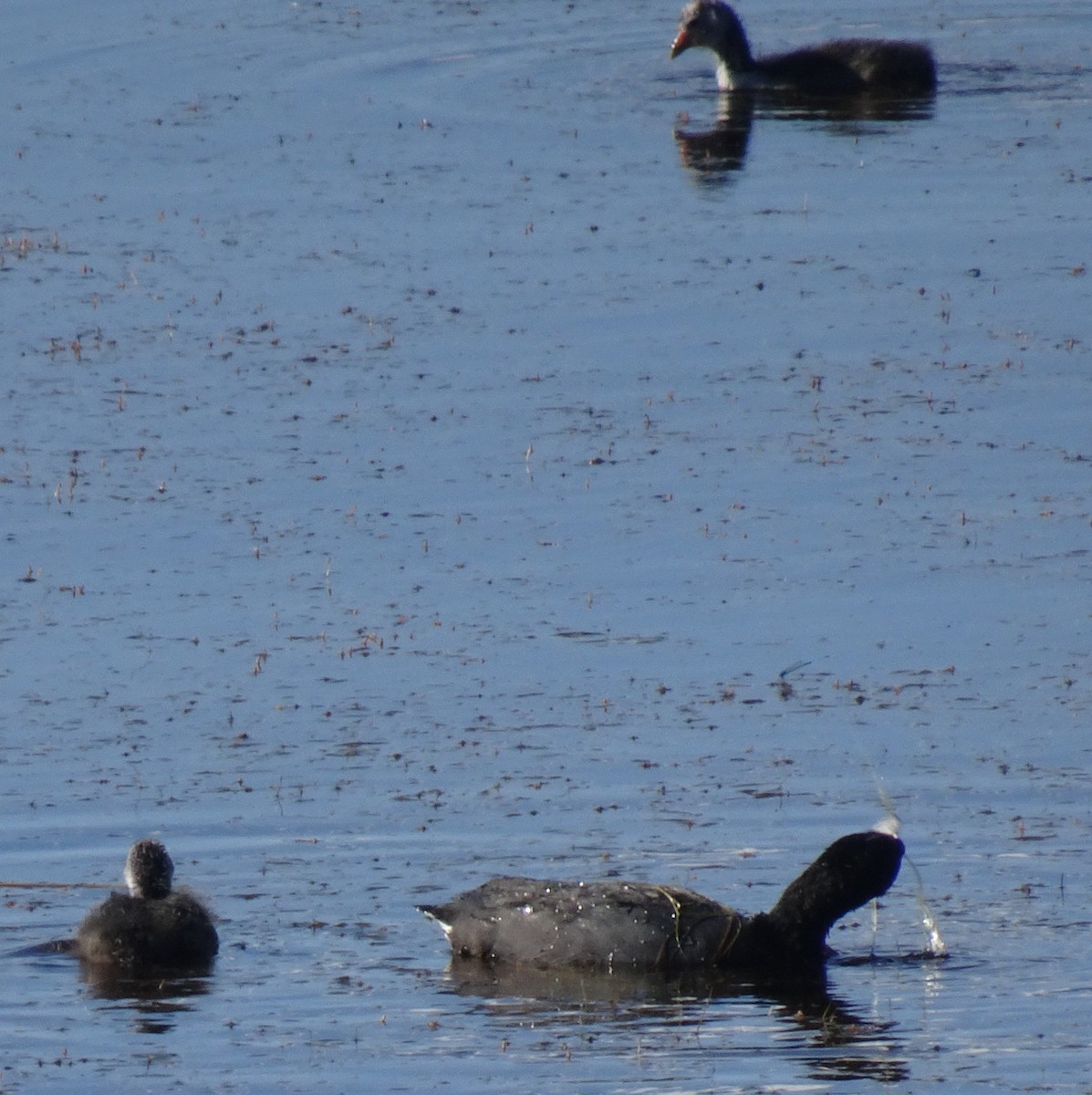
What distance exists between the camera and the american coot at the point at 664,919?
959cm

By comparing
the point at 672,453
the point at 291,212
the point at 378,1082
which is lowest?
the point at 378,1082

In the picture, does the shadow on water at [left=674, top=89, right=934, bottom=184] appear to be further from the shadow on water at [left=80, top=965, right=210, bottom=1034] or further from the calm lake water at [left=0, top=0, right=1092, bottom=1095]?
the shadow on water at [left=80, top=965, right=210, bottom=1034]

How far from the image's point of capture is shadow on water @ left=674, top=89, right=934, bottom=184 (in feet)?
78.0

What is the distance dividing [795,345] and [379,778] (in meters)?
7.24

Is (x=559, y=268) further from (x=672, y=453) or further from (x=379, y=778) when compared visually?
(x=379, y=778)

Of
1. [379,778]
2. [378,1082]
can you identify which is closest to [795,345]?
[379,778]

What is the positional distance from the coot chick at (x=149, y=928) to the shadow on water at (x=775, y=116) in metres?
14.1

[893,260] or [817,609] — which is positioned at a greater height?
[893,260]

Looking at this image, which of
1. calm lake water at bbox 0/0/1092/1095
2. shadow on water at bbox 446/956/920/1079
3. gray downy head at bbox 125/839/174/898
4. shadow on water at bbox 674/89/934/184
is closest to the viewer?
shadow on water at bbox 446/956/920/1079

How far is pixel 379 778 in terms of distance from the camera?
36.3 feet

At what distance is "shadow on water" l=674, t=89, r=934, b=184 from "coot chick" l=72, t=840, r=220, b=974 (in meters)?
14.1

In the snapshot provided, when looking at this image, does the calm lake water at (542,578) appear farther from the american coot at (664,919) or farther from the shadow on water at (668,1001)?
the american coot at (664,919)

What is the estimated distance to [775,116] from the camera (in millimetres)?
26031

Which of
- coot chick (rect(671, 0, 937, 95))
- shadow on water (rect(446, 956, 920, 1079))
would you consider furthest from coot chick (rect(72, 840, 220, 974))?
coot chick (rect(671, 0, 937, 95))
